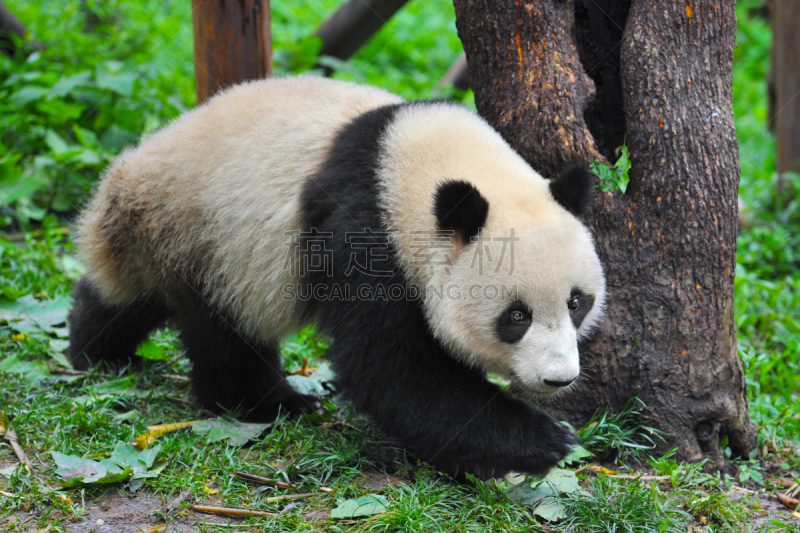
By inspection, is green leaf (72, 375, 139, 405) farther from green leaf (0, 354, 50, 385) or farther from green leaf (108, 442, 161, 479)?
green leaf (108, 442, 161, 479)

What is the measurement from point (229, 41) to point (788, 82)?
22.1 ft

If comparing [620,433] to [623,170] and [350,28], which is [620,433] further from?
[350,28]

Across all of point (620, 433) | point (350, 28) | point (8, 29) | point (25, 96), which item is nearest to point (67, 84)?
point (25, 96)

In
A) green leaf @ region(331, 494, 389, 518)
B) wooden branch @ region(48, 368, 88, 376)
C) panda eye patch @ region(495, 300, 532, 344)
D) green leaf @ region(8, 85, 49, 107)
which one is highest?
green leaf @ region(8, 85, 49, 107)

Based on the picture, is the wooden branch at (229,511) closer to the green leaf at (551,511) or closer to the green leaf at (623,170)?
the green leaf at (551,511)

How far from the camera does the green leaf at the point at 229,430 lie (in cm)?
383

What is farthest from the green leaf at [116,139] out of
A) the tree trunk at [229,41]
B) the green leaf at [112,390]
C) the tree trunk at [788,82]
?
the tree trunk at [788,82]

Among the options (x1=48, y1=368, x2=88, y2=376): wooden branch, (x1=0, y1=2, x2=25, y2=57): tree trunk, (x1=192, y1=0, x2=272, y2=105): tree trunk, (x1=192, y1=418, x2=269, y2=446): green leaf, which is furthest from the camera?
(x1=0, y1=2, x2=25, y2=57): tree trunk

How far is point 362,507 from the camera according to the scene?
10.2 feet

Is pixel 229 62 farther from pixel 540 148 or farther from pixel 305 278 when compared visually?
pixel 540 148

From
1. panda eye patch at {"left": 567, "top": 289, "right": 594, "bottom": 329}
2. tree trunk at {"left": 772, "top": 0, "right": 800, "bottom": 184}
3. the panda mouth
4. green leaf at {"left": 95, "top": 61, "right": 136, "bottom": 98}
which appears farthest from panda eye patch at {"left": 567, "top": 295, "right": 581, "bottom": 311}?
tree trunk at {"left": 772, "top": 0, "right": 800, "bottom": 184}

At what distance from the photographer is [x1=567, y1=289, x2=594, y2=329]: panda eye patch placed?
3.27m

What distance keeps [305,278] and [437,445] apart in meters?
1.11

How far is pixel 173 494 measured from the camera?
3324 millimetres
